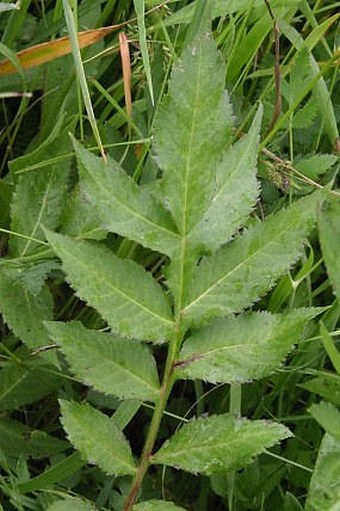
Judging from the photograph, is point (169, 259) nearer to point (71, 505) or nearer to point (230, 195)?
point (230, 195)

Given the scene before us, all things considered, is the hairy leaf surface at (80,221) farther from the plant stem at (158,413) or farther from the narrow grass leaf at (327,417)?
the narrow grass leaf at (327,417)

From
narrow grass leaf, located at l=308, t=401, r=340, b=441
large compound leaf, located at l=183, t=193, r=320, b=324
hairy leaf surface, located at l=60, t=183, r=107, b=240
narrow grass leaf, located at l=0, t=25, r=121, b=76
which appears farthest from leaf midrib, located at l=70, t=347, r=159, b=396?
narrow grass leaf, located at l=0, t=25, r=121, b=76

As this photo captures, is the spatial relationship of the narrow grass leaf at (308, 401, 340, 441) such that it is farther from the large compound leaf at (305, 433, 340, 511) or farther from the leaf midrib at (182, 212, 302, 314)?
the leaf midrib at (182, 212, 302, 314)

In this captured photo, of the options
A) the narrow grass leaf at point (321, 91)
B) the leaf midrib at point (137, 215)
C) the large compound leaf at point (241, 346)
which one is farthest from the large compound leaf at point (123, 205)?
the narrow grass leaf at point (321, 91)

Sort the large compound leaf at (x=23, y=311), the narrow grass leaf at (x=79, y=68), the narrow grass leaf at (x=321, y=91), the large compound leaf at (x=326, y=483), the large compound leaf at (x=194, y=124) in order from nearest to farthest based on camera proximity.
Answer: the large compound leaf at (x=194, y=124)
the large compound leaf at (x=326, y=483)
the narrow grass leaf at (x=79, y=68)
the large compound leaf at (x=23, y=311)
the narrow grass leaf at (x=321, y=91)

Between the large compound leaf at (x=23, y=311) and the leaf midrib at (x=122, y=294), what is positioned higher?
the leaf midrib at (x=122, y=294)

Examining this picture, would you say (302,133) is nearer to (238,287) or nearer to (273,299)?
(273,299)

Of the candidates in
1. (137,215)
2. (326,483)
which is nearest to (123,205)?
Result: (137,215)
